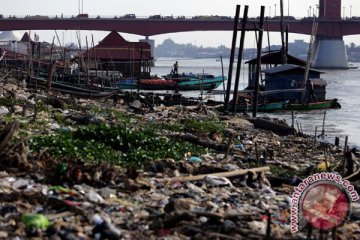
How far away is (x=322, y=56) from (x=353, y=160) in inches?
3268

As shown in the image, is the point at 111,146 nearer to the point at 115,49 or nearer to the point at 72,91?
the point at 72,91

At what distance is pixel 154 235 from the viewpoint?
6.52 meters

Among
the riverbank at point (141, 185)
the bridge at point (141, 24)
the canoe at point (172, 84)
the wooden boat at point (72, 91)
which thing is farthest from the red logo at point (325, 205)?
the bridge at point (141, 24)

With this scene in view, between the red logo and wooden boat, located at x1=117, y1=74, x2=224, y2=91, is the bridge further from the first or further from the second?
the red logo

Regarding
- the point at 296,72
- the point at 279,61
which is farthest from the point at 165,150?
the point at 279,61

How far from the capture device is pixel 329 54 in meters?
91.4

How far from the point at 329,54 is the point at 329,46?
1.44 m

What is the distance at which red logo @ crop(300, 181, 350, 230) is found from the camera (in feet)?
23.8

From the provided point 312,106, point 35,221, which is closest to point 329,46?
point 312,106

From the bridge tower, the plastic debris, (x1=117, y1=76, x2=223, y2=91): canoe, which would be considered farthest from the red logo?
the bridge tower

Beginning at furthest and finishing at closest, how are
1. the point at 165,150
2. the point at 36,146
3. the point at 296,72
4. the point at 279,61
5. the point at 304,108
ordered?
1. the point at 279,61
2. the point at 296,72
3. the point at 304,108
4. the point at 165,150
5. the point at 36,146

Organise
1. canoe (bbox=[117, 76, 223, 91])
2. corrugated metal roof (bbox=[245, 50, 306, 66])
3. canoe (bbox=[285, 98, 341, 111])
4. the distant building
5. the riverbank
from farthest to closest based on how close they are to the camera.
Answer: the distant building → canoe (bbox=[117, 76, 223, 91]) → corrugated metal roof (bbox=[245, 50, 306, 66]) → canoe (bbox=[285, 98, 341, 111]) → the riverbank

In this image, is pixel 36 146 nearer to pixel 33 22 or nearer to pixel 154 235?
pixel 154 235

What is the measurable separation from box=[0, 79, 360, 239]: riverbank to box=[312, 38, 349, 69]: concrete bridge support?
259ft
